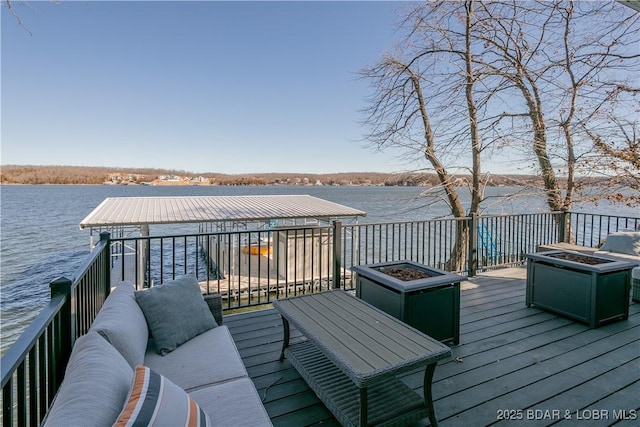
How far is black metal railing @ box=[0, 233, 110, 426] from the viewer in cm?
102

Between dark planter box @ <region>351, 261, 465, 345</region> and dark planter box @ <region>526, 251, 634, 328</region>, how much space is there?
1.41 m

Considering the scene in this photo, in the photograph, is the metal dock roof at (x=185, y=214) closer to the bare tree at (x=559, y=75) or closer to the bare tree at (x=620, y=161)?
the bare tree at (x=559, y=75)

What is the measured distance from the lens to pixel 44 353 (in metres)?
1.34

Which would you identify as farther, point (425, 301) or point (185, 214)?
point (185, 214)

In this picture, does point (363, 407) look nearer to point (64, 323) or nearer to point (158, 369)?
point (158, 369)

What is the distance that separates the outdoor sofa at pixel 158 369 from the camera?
1090 mm

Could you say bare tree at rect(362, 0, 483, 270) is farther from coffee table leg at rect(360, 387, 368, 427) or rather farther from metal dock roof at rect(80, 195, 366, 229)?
coffee table leg at rect(360, 387, 368, 427)

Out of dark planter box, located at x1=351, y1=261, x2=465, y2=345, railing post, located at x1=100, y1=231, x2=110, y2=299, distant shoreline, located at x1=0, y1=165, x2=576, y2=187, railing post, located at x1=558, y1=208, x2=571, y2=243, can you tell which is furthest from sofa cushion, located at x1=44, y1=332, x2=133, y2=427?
distant shoreline, located at x1=0, y1=165, x2=576, y2=187

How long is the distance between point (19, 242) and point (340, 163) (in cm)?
1937

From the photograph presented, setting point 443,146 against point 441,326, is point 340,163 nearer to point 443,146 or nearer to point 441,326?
point 443,146

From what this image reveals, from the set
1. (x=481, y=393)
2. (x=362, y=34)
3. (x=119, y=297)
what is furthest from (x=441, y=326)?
(x=362, y=34)

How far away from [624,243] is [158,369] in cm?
606

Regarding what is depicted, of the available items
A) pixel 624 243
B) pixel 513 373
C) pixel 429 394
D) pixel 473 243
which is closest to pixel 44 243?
pixel 473 243

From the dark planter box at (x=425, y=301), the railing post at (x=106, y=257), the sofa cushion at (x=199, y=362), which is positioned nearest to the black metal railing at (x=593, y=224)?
the dark planter box at (x=425, y=301)
